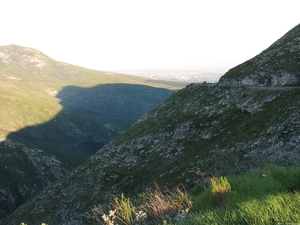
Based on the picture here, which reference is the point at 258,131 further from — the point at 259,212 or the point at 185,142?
the point at 259,212

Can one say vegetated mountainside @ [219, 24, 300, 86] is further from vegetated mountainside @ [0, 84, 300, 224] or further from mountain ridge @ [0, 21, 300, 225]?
vegetated mountainside @ [0, 84, 300, 224]

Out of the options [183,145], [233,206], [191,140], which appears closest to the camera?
[233,206]

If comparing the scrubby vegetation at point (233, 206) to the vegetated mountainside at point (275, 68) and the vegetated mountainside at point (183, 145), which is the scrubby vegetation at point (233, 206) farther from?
the vegetated mountainside at point (275, 68)

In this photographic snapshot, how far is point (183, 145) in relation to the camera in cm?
6141

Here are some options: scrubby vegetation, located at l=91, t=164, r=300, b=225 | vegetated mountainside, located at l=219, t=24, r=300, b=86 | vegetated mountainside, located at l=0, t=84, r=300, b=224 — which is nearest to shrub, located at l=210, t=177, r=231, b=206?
scrubby vegetation, located at l=91, t=164, r=300, b=225

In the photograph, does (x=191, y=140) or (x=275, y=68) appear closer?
(x=191, y=140)

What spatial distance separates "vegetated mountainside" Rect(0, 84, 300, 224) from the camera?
4141cm

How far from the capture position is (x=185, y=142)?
203 ft

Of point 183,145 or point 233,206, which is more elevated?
point 233,206

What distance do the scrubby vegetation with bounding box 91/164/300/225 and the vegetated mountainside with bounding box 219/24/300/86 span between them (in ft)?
181

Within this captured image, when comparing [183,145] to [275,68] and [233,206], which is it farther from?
[233,206]

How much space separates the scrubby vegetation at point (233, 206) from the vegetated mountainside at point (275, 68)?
181ft

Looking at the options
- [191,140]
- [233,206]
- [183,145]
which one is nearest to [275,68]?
[191,140]

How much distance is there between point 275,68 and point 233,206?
6669cm
